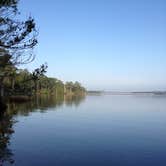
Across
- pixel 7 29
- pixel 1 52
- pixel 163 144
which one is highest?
pixel 7 29

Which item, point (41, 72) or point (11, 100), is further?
point (11, 100)

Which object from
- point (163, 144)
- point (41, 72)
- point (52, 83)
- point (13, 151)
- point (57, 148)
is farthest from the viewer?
point (52, 83)

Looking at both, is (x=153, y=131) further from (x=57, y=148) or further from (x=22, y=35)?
(x=22, y=35)

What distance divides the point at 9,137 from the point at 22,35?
38.8 feet

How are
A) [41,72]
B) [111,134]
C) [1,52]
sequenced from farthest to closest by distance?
[111,134]
[1,52]
[41,72]

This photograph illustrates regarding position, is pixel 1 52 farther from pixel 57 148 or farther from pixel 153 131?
pixel 153 131

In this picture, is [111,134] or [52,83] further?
[52,83]

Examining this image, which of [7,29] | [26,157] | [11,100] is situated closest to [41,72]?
[7,29]

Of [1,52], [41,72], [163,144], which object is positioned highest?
[1,52]

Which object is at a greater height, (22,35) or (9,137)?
(22,35)

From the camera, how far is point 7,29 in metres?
12.4

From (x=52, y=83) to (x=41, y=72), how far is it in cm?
13559

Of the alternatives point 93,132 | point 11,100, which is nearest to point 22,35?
point 93,132

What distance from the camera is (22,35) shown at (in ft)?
38.6
